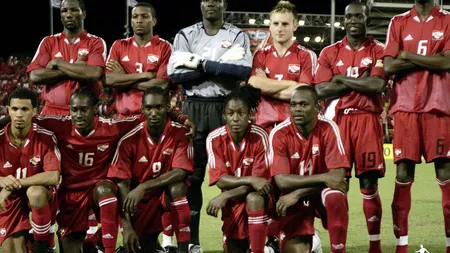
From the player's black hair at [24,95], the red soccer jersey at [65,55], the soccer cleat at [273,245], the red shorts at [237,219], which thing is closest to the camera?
the red shorts at [237,219]

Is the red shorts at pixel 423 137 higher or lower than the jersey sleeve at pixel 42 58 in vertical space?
lower

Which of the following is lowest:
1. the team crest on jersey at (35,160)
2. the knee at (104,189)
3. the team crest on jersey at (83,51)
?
the knee at (104,189)

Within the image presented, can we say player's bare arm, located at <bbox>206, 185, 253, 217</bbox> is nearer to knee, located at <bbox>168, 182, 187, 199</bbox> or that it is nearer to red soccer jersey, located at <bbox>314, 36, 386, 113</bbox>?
knee, located at <bbox>168, 182, 187, 199</bbox>

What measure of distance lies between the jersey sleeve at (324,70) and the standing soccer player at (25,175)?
7.54 ft

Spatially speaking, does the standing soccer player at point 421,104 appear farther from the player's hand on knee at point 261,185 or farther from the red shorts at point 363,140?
the player's hand on knee at point 261,185

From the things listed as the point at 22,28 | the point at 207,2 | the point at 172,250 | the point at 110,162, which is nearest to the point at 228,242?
the point at 172,250

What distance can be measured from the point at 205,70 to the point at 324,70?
104 centimetres

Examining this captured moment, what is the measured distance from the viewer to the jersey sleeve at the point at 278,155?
17.5 ft

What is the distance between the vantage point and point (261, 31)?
990 inches

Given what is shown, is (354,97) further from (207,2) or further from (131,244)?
(131,244)

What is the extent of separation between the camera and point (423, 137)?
5.83 metres

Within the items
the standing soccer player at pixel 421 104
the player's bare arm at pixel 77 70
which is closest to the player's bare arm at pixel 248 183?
the standing soccer player at pixel 421 104

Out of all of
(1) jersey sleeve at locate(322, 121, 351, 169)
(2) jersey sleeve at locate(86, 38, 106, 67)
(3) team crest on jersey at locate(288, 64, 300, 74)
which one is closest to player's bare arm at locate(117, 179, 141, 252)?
(2) jersey sleeve at locate(86, 38, 106, 67)

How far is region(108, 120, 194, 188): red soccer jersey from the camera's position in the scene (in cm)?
584
